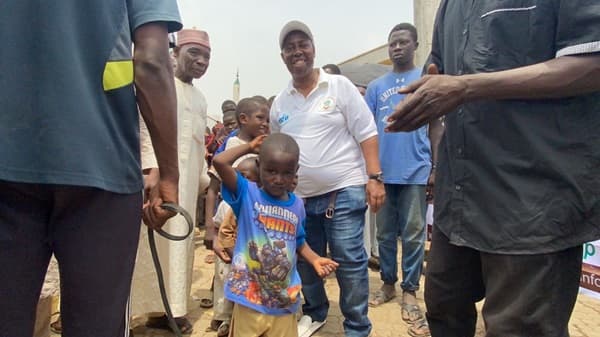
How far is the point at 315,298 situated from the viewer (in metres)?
3.04

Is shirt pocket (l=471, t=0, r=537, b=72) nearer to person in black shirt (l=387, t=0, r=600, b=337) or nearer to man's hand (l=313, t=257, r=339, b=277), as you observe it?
person in black shirt (l=387, t=0, r=600, b=337)

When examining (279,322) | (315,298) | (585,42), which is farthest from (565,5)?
(315,298)

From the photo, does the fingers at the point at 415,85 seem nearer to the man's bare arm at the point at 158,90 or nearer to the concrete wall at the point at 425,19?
the man's bare arm at the point at 158,90

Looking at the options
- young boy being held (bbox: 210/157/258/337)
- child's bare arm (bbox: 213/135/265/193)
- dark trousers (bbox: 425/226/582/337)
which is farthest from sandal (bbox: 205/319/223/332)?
dark trousers (bbox: 425/226/582/337)

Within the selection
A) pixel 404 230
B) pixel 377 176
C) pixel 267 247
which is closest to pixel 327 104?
pixel 377 176

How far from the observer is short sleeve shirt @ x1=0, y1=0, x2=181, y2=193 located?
3.66 feet

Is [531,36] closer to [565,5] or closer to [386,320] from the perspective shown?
[565,5]

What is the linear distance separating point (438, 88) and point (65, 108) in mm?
986

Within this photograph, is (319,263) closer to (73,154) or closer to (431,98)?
(431,98)

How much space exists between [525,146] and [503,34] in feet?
1.16

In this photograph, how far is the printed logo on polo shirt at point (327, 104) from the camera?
2.80 meters

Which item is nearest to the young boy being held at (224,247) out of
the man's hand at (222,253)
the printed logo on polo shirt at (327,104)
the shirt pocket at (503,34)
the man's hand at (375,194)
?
the man's hand at (222,253)

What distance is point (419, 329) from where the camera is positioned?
3.19 meters

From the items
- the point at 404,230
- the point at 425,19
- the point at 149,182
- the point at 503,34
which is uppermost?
the point at 425,19
